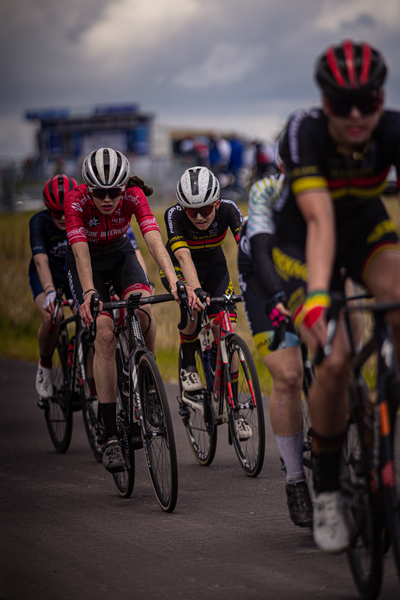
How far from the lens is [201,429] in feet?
21.9

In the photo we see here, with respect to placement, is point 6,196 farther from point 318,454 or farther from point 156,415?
point 318,454

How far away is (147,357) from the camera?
524 cm

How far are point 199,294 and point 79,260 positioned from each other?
3.22 feet

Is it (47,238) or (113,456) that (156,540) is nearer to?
(113,456)

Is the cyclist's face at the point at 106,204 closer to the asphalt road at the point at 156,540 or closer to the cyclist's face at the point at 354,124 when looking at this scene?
the asphalt road at the point at 156,540

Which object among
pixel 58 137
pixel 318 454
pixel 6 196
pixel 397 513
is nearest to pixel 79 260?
pixel 318 454

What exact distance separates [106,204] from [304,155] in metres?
2.76

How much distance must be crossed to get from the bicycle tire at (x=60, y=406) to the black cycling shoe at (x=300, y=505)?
336 centimetres

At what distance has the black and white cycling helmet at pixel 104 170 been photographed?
566 centimetres

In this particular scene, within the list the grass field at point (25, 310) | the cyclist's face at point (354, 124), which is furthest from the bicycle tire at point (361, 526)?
the grass field at point (25, 310)

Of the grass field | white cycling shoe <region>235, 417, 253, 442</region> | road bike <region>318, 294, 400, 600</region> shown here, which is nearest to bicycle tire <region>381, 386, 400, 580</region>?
road bike <region>318, 294, 400, 600</region>

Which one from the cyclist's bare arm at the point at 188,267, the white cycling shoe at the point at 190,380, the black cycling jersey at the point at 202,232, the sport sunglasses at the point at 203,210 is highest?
the sport sunglasses at the point at 203,210

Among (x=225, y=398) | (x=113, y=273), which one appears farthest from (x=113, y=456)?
(x=113, y=273)

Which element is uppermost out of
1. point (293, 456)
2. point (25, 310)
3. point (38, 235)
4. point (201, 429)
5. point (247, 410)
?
point (38, 235)
